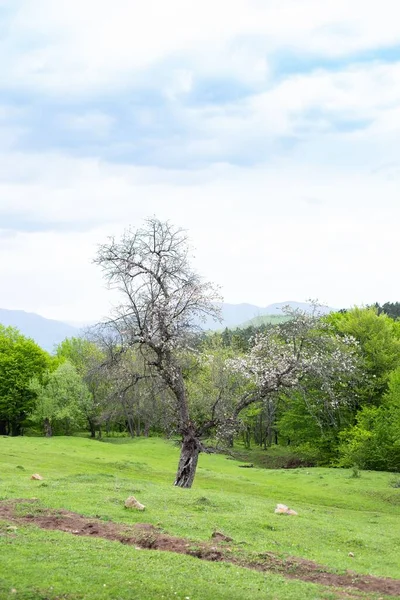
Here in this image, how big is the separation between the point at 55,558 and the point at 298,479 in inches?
1454

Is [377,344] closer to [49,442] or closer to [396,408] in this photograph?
[396,408]

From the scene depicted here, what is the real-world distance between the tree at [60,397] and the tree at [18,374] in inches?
114

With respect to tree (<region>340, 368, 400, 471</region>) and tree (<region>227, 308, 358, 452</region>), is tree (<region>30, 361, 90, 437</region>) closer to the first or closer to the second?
tree (<region>340, 368, 400, 471</region>)

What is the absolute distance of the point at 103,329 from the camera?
2969 cm

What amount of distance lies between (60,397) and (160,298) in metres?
52.7

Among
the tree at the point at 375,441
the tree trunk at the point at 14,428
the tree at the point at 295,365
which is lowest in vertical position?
the tree trunk at the point at 14,428

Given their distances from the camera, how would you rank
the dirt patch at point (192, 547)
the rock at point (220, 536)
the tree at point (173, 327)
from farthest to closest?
1. the tree at point (173, 327)
2. the rock at point (220, 536)
3. the dirt patch at point (192, 547)

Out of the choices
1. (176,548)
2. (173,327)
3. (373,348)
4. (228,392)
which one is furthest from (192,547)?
(373,348)

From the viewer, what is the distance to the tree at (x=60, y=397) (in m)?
76.8

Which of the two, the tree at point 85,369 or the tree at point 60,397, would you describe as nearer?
the tree at point 85,369

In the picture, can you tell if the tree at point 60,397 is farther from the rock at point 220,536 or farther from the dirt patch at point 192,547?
the rock at point 220,536

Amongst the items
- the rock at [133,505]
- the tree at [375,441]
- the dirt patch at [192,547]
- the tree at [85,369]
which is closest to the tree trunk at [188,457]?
the rock at [133,505]

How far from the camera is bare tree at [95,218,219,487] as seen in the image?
29047 mm

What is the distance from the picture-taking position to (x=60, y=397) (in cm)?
7756
